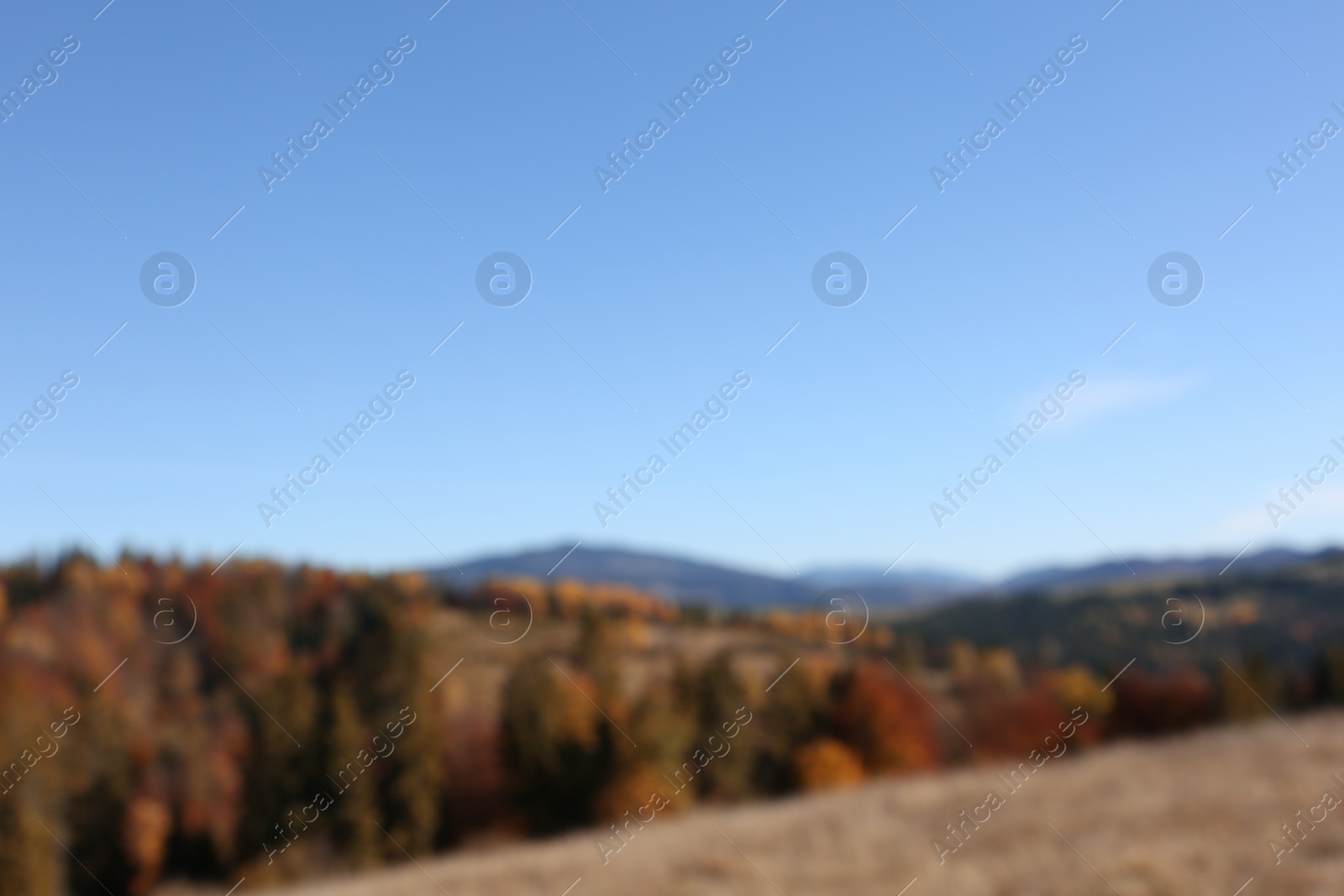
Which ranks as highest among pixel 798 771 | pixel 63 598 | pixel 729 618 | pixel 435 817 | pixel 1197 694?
pixel 63 598

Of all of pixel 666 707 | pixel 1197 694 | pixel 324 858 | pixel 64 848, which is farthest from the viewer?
pixel 1197 694

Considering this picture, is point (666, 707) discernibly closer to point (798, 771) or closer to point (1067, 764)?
point (798, 771)

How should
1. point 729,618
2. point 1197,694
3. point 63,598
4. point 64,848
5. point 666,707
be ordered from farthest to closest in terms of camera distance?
point 729,618 < point 63,598 < point 1197,694 < point 666,707 < point 64,848

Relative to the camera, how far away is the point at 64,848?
1567 inches

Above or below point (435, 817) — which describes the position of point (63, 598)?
above

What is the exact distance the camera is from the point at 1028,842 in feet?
32.1

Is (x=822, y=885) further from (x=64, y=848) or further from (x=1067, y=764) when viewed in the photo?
(x=64, y=848)

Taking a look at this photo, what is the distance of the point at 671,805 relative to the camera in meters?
37.6

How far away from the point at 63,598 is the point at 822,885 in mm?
105316

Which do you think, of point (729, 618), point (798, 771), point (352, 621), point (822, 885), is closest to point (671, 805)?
point (798, 771)

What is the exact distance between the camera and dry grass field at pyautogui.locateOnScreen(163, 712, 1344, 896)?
8.03m

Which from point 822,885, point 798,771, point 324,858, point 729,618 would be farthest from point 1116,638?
point 822,885

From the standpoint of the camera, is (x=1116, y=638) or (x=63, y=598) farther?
(x=1116, y=638)

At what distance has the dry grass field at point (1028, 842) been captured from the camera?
26.3 ft
